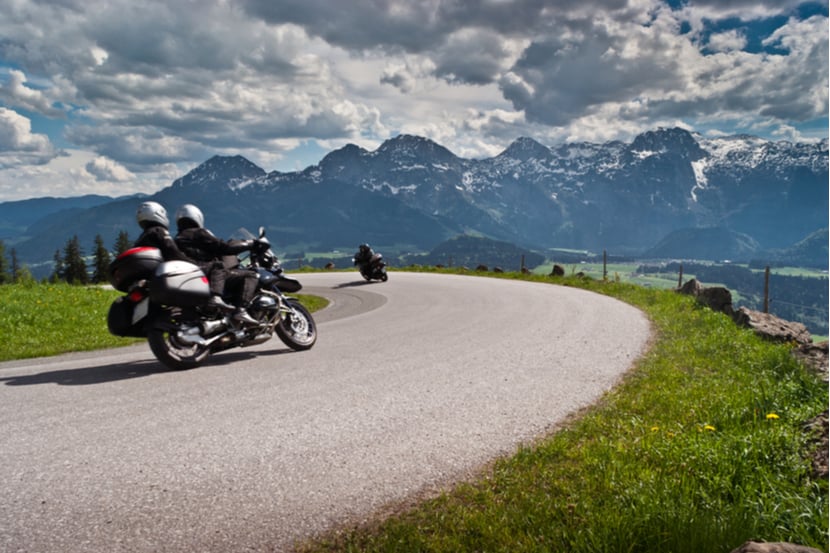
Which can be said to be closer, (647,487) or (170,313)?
(647,487)

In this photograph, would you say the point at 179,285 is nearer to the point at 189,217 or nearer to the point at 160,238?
the point at 160,238

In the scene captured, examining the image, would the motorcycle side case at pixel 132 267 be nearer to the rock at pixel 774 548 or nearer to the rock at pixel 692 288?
the rock at pixel 774 548

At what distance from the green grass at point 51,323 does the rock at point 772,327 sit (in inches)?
515

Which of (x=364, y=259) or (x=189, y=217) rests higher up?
(x=189, y=217)

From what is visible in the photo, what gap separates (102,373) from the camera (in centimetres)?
766

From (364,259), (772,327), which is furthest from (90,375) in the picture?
(364,259)

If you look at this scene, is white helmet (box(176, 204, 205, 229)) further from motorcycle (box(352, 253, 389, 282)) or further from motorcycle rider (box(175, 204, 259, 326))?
motorcycle (box(352, 253, 389, 282))

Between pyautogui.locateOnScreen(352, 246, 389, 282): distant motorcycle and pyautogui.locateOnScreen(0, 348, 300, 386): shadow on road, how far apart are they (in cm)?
1812

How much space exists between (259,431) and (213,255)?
157 inches

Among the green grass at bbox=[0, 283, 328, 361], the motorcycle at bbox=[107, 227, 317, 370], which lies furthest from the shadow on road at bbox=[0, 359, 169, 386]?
the green grass at bbox=[0, 283, 328, 361]

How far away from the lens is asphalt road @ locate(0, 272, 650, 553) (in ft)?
11.8

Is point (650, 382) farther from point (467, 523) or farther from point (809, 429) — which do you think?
A: point (467, 523)

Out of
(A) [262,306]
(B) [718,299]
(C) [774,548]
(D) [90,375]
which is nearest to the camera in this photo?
(C) [774,548]

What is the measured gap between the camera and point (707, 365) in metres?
8.61
